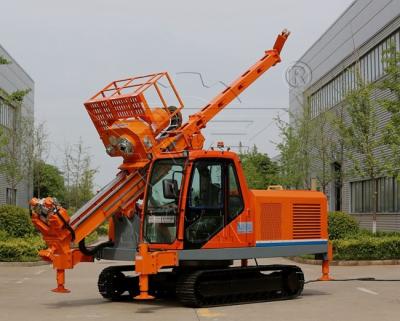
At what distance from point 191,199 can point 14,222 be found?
14.9m

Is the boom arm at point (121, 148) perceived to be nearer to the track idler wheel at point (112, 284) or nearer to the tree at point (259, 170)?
the track idler wheel at point (112, 284)

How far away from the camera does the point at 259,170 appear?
62.0m

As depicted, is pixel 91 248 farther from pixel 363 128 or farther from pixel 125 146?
pixel 363 128

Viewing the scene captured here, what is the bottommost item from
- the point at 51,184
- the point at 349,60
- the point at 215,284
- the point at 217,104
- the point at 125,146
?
the point at 215,284

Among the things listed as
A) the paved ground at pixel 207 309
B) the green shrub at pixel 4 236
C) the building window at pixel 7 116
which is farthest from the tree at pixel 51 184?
the paved ground at pixel 207 309

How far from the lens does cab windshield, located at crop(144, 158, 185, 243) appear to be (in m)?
13.0

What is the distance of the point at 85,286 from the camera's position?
17359 mm

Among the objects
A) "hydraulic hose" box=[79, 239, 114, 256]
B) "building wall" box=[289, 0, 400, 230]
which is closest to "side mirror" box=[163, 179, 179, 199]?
"hydraulic hose" box=[79, 239, 114, 256]

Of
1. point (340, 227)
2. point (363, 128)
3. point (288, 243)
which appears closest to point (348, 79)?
point (363, 128)

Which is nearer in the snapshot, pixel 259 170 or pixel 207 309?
pixel 207 309

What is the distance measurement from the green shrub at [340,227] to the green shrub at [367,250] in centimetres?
130

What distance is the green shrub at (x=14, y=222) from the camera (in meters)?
26.3

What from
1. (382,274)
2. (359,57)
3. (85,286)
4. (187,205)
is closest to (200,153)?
(187,205)

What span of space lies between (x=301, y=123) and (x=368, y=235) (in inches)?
603
